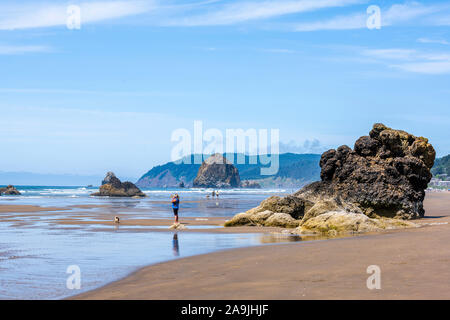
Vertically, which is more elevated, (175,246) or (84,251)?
(84,251)

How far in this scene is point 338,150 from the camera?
29.8 meters

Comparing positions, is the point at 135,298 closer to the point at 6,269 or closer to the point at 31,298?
the point at 31,298

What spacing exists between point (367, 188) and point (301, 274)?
1756 centimetres

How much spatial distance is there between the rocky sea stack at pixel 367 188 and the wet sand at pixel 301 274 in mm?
7086

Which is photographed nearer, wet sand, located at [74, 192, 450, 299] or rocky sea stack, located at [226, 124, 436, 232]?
wet sand, located at [74, 192, 450, 299]

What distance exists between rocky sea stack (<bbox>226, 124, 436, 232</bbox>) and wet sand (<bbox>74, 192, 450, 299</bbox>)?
709 centimetres

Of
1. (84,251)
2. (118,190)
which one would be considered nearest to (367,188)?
(84,251)

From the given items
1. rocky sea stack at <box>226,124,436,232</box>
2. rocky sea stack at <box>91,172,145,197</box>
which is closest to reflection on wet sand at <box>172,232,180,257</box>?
rocky sea stack at <box>226,124,436,232</box>

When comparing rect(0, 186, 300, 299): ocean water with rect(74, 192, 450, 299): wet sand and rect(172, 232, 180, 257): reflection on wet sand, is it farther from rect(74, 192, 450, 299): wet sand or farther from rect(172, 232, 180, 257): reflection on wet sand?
rect(74, 192, 450, 299): wet sand

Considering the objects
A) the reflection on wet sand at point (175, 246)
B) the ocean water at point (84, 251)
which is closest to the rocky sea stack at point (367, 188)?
the ocean water at point (84, 251)

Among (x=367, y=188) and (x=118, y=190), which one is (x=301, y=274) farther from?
(x=118, y=190)

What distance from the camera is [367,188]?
26797 mm

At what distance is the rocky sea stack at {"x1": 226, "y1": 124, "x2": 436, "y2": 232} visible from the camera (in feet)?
78.6
